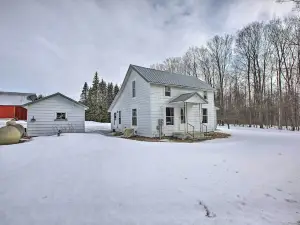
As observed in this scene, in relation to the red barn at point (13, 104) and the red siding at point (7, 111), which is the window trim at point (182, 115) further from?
the red siding at point (7, 111)

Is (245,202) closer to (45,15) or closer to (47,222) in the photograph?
(47,222)

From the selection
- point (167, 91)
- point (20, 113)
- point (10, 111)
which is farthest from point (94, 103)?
point (167, 91)

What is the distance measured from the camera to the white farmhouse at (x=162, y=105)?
46.2 ft

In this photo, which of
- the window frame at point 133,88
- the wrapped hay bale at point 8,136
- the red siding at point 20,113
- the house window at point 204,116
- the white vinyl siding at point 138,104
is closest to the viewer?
the wrapped hay bale at point 8,136

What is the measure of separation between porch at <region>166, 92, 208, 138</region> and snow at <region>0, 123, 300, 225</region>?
770cm

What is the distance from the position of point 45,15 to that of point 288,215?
10455mm

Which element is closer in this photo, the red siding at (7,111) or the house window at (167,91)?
the house window at (167,91)

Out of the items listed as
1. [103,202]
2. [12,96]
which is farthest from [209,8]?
[12,96]

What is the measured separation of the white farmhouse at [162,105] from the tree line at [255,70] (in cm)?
1045

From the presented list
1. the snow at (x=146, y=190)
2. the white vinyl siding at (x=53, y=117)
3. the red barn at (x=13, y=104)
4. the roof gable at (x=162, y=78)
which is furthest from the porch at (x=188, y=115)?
the red barn at (x=13, y=104)

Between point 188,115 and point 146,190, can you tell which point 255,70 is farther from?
point 146,190

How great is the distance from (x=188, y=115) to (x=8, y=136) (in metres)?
12.4

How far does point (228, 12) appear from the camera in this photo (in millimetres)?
9070

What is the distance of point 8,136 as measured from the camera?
9.23 metres
